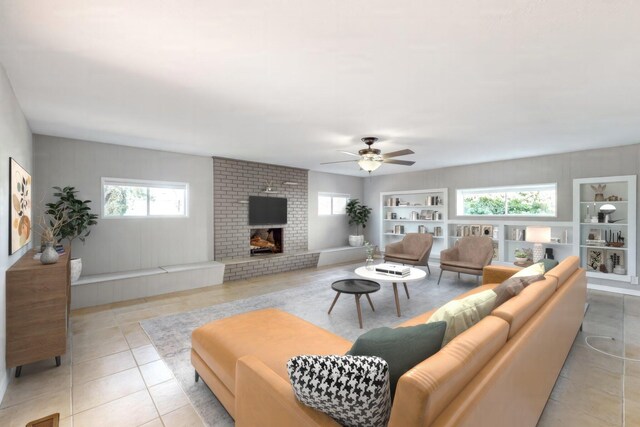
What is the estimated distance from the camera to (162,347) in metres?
2.84

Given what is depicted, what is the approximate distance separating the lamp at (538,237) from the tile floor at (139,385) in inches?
71.9

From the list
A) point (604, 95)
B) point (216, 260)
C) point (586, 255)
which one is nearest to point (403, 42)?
point (604, 95)

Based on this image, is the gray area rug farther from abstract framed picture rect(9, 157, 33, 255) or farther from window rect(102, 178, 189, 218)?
window rect(102, 178, 189, 218)

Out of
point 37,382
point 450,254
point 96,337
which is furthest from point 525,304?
point 450,254

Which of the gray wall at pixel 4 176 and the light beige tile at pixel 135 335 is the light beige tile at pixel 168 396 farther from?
the gray wall at pixel 4 176

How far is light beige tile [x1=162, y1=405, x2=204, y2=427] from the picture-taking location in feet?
6.01

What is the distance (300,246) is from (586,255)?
559 cm

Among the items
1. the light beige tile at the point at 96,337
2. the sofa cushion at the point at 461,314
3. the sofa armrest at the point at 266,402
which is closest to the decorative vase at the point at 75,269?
the light beige tile at the point at 96,337

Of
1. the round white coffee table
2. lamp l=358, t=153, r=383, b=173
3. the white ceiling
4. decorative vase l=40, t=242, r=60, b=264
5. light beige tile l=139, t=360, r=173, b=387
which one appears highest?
the white ceiling

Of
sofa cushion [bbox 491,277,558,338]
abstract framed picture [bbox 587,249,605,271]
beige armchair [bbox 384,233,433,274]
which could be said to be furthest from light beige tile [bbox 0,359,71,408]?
abstract framed picture [bbox 587,249,605,271]

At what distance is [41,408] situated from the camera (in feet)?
6.50

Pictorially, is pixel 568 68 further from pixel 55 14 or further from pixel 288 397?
pixel 55 14

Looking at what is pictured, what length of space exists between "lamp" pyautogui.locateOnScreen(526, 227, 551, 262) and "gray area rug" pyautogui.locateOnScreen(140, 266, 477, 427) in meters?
1.25

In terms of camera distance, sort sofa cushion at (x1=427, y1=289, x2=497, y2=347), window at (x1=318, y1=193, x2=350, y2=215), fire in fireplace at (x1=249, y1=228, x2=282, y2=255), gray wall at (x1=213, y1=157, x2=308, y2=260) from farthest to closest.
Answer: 1. window at (x1=318, y1=193, x2=350, y2=215)
2. fire in fireplace at (x1=249, y1=228, x2=282, y2=255)
3. gray wall at (x1=213, y1=157, x2=308, y2=260)
4. sofa cushion at (x1=427, y1=289, x2=497, y2=347)
